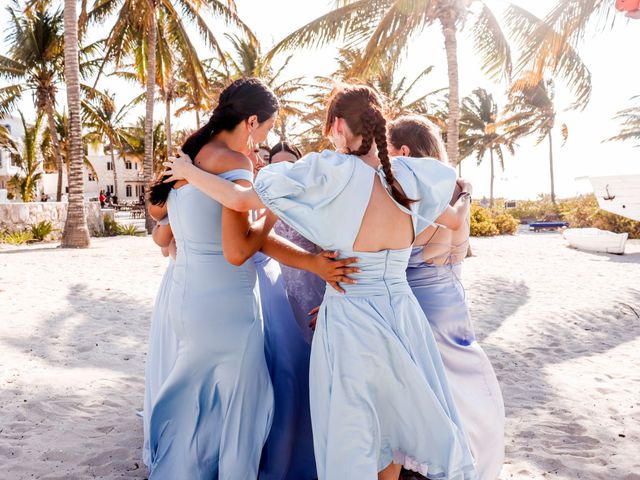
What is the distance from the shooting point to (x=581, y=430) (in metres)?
3.29

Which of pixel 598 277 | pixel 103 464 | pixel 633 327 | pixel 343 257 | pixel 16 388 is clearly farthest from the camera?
pixel 598 277

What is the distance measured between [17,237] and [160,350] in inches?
519

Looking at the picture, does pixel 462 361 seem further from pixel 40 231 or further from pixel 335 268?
pixel 40 231

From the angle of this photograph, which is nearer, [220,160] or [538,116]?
[220,160]

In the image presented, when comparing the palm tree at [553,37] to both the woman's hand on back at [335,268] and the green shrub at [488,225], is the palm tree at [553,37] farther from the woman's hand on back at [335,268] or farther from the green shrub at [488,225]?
the woman's hand on back at [335,268]

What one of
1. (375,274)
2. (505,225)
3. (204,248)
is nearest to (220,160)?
(204,248)

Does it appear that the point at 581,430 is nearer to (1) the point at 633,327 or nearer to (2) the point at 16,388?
(1) the point at 633,327

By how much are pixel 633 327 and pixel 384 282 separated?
5474 millimetres

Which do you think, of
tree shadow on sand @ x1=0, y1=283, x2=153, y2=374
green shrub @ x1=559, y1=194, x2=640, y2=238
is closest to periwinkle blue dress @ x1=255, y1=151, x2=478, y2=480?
tree shadow on sand @ x1=0, y1=283, x2=153, y2=374

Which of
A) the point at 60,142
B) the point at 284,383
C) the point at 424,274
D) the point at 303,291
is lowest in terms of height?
the point at 284,383

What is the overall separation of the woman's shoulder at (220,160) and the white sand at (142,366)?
69.1 inches

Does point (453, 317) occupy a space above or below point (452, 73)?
below

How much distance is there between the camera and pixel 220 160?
202cm

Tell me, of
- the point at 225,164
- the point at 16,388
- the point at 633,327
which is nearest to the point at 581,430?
the point at 225,164
